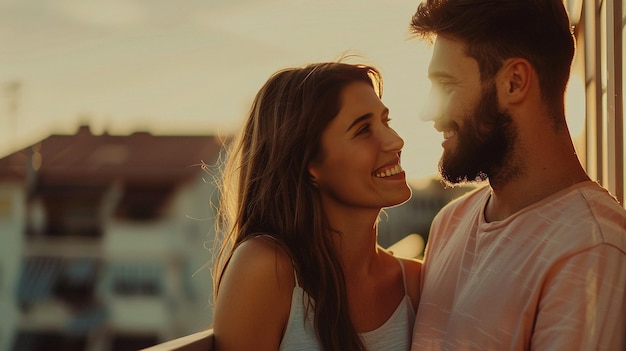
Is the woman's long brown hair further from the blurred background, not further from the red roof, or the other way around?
the red roof

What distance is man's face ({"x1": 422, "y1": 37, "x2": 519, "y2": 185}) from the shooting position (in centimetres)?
218

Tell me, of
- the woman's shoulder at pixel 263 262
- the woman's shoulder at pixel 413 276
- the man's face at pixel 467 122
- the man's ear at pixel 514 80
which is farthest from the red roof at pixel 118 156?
the man's ear at pixel 514 80

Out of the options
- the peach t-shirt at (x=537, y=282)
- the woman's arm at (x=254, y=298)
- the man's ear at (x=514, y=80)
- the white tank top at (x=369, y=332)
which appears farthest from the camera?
the white tank top at (x=369, y=332)

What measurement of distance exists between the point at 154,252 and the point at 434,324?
144 ft

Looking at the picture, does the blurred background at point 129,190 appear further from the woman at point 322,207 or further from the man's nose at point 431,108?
the man's nose at point 431,108

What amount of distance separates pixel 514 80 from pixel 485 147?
16 centimetres

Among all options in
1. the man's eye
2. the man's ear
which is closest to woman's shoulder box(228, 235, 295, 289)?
the man's eye

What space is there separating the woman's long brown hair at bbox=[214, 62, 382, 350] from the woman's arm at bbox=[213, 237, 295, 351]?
0.07 m

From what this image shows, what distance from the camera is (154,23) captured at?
2408 inches

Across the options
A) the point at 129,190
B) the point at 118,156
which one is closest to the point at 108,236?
the point at 129,190

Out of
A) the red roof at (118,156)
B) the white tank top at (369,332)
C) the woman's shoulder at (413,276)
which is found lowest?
the red roof at (118,156)

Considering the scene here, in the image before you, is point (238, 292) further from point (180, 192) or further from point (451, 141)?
point (180, 192)

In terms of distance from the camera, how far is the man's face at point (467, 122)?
218 centimetres

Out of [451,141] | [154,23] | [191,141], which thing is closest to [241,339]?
[451,141]
